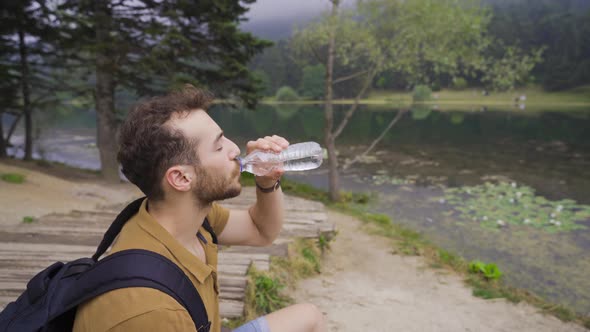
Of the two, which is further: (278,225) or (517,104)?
(517,104)

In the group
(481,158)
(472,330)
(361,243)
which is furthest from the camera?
(481,158)

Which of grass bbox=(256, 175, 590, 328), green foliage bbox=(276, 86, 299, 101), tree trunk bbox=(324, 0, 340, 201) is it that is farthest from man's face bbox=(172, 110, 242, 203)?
green foliage bbox=(276, 86, 299, 101)

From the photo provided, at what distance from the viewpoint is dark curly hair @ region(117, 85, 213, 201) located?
60.1 inches

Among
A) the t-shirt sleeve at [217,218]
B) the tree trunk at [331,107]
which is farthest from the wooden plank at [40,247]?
the tree trunk at [331,107]

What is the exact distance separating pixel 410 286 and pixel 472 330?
1.39 meters

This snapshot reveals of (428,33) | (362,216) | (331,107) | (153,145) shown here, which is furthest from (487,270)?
(331,107)

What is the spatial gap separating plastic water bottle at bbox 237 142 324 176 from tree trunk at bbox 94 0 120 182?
9.22m

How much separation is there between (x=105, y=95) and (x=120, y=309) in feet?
38.4

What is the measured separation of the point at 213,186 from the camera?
1.62 metres

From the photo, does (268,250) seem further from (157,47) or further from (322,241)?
(157,47)

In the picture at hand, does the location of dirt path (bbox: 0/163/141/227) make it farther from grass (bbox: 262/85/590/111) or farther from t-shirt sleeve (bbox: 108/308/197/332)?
grass (bbox: 262/85/590/111)

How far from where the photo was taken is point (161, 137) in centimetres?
153

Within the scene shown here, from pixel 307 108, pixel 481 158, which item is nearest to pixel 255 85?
pixel 481 158

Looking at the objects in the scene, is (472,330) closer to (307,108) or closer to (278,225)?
(278,225)
